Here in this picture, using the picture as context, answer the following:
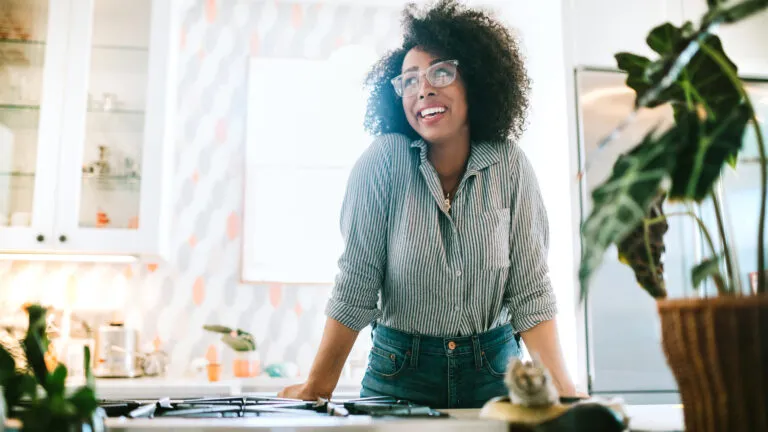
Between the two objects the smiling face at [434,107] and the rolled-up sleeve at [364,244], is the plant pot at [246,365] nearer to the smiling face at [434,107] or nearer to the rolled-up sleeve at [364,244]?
the rolled-up sleeve at [364,244]

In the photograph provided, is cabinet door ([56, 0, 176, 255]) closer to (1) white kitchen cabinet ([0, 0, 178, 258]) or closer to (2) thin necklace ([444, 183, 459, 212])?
(1) white kitchen cabinet ([0, 0, 178, 258])

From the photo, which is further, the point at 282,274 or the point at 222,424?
the point at 282,274

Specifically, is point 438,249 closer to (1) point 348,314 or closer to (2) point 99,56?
(1) point 348,314

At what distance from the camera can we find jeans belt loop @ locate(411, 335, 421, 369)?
4.32 feet

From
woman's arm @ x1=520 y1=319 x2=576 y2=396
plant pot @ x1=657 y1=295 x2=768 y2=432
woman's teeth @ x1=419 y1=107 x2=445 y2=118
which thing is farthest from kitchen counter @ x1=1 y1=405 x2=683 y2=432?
woman's teeth @ x1=419 y1=107 x2=445 y2=118

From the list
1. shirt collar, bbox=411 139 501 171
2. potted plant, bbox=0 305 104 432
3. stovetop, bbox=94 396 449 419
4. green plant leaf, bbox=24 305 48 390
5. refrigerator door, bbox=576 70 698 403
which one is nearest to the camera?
potted plant, bbox=0 305 104 432

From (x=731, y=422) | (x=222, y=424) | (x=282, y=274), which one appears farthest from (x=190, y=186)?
(x=731, y=422)

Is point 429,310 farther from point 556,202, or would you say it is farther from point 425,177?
point 556,202

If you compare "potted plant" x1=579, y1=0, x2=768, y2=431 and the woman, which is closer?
"potted plant" x1=579, y1=0, x2=768, y2=431

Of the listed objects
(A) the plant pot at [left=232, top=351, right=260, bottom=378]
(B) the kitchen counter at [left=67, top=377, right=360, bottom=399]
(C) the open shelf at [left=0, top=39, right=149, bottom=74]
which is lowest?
(B) the kitchen counter at [left=67, top=377, right=360, bottom=399]

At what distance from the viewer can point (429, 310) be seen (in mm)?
1341

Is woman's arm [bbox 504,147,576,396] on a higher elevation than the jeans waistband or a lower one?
higher

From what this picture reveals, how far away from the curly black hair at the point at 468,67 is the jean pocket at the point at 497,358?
1.62ft

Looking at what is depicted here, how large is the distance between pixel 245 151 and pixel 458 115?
179cm
